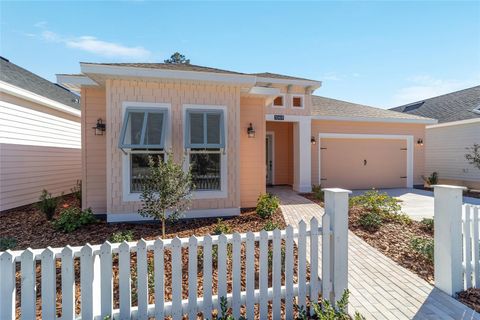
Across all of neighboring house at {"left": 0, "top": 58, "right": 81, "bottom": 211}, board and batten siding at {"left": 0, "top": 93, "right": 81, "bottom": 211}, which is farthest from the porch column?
board and batten siding at {"left": 0, "top": 93, "right": 81, "bottom": 211}

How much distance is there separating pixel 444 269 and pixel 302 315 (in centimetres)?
206

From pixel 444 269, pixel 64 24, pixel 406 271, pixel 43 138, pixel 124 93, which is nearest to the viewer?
pixel 444 269

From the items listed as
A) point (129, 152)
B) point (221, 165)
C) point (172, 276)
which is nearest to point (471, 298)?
point (172, 276)

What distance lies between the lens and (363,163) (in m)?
11.9

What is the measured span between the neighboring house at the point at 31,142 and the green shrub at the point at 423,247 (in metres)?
10.4

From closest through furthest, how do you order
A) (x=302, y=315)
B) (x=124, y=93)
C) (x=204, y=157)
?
(x=302, y=315) < (x=124, y=93) < (x=204, y=157)

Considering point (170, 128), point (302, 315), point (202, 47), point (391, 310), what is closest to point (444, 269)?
point (391, 310)

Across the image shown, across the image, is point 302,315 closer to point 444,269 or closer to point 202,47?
point 444,269

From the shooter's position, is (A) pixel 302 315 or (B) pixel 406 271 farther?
(B) pixel 406 271

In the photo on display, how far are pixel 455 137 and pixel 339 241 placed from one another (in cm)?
1471

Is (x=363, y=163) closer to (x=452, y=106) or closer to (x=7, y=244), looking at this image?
(x=452, y=106)

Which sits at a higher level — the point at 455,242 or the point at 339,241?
the point at 339,241

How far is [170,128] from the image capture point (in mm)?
6395

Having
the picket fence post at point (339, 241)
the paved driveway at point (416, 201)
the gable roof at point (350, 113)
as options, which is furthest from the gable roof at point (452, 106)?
the picket fence post at point (339, 241)
